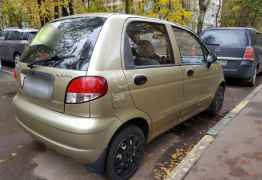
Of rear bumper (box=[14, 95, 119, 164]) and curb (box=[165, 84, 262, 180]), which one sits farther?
curb (box=[165, 84, 262, 180])

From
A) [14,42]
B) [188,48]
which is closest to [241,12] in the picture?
[14,42]

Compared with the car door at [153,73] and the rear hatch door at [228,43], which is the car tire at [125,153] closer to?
the car door at [153,73]

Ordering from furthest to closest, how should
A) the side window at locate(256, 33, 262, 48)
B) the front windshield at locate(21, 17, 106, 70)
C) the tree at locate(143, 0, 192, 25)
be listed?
the tree at locate(143, 0, 192, 25) → the side window at locate(256, 33, 262, 48) → the front windshield at locate(21, 17, 106, 70)

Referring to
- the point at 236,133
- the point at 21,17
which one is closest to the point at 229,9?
the point at 21,17

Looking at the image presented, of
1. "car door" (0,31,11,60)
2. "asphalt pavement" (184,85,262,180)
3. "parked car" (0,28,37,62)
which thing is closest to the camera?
"asphalt pavement" (184,85,262,180)

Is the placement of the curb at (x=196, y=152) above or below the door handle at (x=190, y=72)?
below

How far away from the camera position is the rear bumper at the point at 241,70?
22.3 feet

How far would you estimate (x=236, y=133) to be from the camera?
3812 mm

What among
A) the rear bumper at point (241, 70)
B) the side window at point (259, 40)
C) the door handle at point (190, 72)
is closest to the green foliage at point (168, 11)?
the side window at point (259, 40)

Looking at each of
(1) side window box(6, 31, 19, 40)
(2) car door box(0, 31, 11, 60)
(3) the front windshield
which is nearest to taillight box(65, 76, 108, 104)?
(3) the front windshield

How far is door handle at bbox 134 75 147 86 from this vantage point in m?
2.48

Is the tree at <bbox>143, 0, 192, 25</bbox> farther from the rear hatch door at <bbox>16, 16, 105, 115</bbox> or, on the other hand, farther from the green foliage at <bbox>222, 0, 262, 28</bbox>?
the green foliage at <bbox>222, 0, 262, 28</bbox>

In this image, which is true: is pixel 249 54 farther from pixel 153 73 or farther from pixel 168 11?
pixel 168 11

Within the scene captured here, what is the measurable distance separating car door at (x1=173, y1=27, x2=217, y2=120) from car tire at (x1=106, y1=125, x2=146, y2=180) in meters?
1.01
